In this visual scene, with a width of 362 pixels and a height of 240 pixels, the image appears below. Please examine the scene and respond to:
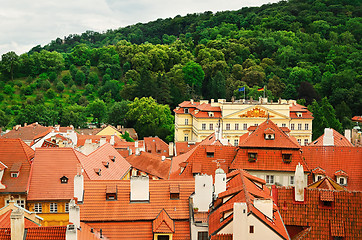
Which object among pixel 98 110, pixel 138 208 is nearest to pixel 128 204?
pixel 138 208

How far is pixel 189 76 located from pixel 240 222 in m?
86.2

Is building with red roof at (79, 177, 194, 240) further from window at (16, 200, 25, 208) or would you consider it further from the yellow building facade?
the yellow building facade

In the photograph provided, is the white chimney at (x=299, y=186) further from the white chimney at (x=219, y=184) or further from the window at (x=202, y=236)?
the window at (x=202, y=236)

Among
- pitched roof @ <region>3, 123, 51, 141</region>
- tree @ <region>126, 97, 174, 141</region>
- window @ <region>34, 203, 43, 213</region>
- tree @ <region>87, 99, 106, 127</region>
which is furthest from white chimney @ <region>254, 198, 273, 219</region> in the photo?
tree @ <region>87, 99, 106, 127</region>

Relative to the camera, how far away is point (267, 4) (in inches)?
7603

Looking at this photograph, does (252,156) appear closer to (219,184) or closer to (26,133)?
(219,184)

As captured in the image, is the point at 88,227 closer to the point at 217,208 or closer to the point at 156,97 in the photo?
the point at 217,208

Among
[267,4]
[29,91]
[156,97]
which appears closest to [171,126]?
[156,97]

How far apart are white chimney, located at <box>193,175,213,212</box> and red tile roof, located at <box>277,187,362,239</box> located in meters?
3.79

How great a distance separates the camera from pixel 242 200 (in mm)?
21625

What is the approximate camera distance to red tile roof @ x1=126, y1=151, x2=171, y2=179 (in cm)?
4478

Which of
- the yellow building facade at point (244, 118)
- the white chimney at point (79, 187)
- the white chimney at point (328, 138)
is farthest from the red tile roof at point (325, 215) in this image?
the yellow building facade at point (244, 118)

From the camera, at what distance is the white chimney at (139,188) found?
24.7m

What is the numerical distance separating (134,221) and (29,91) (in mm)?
90750
